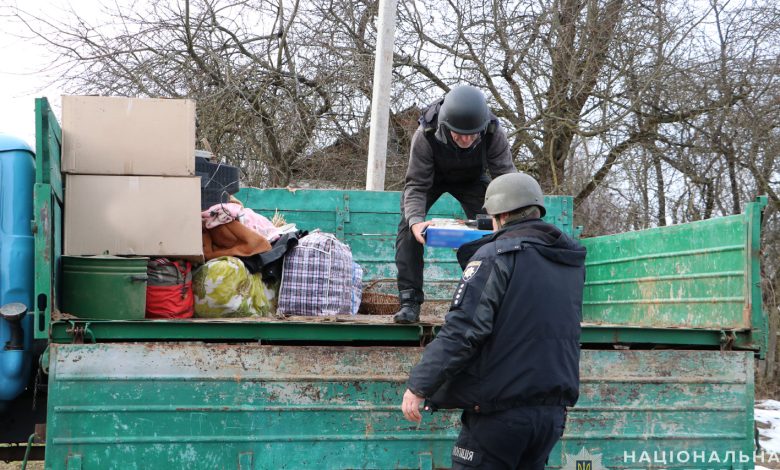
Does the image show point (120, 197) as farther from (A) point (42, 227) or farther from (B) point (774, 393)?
(B) point (774, 393)

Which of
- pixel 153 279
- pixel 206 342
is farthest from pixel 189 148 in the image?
pixel 206 342

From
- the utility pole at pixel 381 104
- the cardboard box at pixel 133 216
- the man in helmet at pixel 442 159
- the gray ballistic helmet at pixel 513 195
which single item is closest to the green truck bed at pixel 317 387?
the cardboard box at pixel 133 216

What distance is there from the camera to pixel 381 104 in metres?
8.10

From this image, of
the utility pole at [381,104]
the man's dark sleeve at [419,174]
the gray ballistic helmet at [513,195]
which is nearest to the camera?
the gray ballistic helmet at [513,195]

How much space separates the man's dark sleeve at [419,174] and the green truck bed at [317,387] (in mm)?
884

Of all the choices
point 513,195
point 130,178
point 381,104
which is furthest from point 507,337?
point 381,104

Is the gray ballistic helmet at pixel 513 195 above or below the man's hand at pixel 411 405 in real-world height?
above

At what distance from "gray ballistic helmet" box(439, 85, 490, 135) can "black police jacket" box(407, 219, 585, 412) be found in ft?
4.44

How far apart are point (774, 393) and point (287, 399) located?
8.80 meters

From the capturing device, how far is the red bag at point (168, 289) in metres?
3.74

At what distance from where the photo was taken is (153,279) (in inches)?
148

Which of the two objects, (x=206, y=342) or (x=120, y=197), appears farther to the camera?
(x=120, y=197)

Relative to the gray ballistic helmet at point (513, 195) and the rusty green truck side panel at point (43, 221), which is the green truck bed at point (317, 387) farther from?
the gray ballistic helmet at point (513, 195)

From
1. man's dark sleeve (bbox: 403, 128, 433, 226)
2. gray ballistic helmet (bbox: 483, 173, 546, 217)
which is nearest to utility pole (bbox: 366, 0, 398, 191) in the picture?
man's dark sleeve (bbox: 403, 128, 433, 226)
